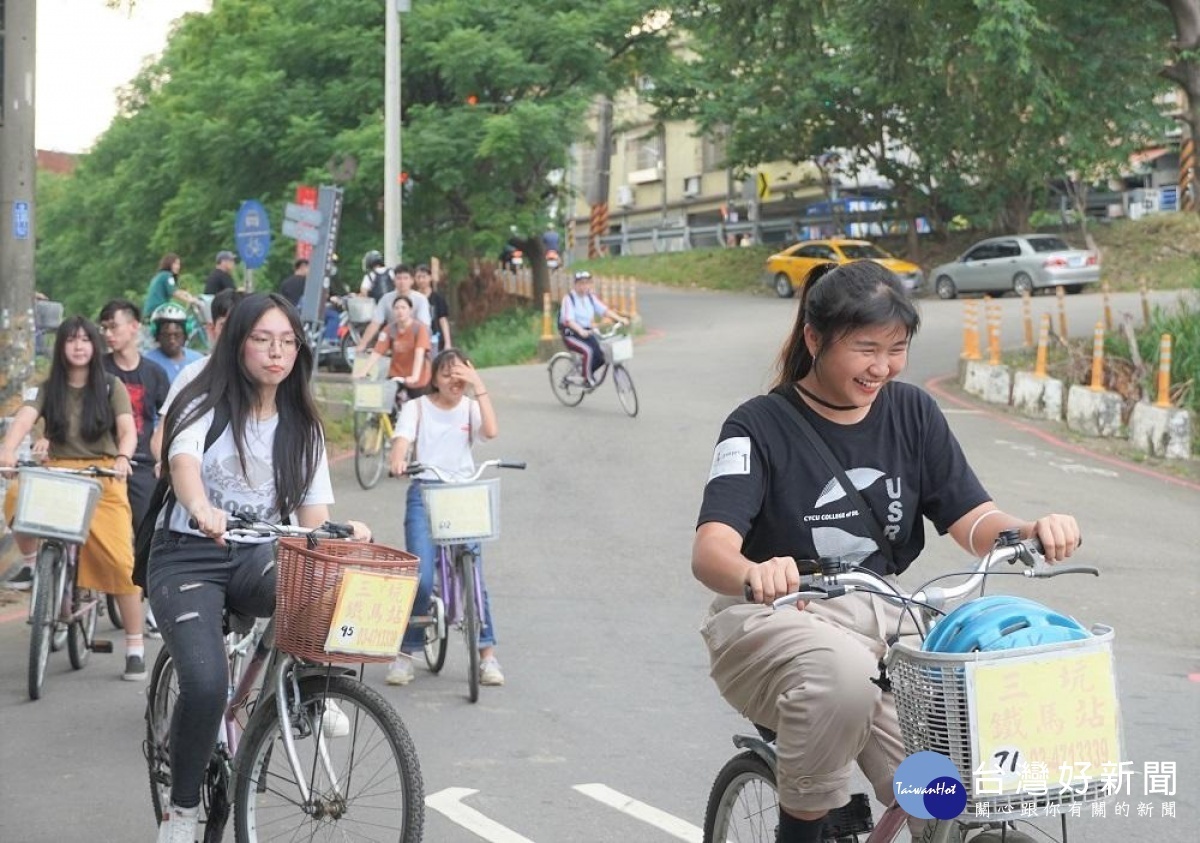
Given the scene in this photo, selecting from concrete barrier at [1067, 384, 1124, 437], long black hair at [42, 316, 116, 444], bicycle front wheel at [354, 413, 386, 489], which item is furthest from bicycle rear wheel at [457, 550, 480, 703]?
concrete barrier at [1067, 384, 1124, 437]

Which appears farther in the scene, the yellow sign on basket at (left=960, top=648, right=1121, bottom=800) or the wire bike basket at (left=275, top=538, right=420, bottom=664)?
the wire bike basket at (left=275, top=538, right=420, bottom=664)

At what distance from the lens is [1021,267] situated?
124ft

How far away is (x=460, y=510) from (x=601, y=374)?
40.5ft

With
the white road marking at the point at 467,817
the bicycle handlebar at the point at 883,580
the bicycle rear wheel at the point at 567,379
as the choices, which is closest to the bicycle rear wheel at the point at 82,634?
the white road marking at the point at 467,817

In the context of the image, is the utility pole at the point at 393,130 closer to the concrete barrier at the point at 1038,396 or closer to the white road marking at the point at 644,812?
the concrete barrier at the point at 1038,396

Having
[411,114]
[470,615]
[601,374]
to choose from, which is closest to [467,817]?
[470,615]

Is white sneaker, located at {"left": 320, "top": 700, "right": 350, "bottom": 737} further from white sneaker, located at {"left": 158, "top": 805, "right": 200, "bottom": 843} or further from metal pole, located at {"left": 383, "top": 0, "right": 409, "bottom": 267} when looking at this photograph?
metal pole, located at {"left": 383, "top": 0, "right": 409, "bottom": 267}

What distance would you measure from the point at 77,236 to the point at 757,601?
168ft

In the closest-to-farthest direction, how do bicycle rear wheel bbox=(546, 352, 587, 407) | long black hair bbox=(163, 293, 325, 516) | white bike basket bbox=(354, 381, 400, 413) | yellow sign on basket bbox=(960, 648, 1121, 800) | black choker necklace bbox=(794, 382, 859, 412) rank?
yellow sign on basket bbox=(960, 648, 1121, 800) < black choker necklace bbox=(794, 382, 859, 412) < long black hair bbox=(163, 293, 325, 516) < white bike basket bbox=(354, 381, 400, 413) < bicycle rear wheel bbox=(546, 352, 587, 407)

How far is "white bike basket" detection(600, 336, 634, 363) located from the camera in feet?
66.5

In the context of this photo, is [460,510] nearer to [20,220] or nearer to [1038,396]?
[20,220]

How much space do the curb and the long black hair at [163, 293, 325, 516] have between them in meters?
12.8

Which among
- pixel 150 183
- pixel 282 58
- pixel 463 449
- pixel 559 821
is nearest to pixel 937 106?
pixel 282 58

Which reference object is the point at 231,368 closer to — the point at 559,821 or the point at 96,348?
the point at 559,821
